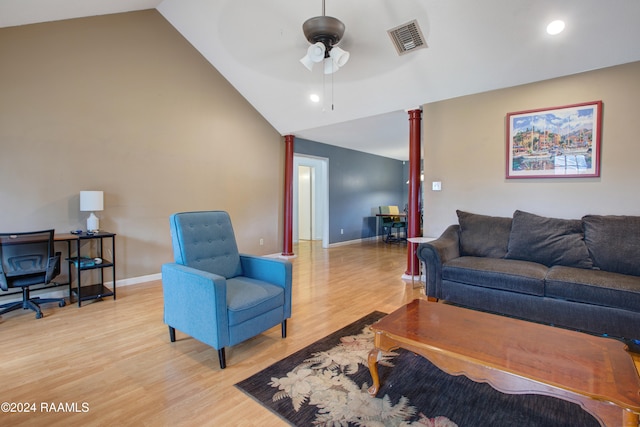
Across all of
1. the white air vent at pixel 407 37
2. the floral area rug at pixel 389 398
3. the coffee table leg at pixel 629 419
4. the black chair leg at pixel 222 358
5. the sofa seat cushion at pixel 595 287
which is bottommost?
the floral area rug at pixel 389 398

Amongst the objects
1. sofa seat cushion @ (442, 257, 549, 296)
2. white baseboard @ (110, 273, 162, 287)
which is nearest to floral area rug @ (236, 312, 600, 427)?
sofa seat cushion @ (442, 257, 549, 296)

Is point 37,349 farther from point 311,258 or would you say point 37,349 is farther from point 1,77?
point 311,258

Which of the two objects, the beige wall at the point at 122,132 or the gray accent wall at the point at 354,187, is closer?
the beige wall at the point at 122,132

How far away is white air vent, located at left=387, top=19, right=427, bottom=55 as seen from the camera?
9.39ft

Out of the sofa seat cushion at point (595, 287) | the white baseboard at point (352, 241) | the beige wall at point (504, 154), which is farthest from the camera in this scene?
the white baseboard at point (352, 241)

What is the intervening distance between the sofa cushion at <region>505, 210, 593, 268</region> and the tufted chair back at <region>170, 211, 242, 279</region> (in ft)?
8.89

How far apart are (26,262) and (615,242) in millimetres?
5161

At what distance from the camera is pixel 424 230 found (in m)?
4.02

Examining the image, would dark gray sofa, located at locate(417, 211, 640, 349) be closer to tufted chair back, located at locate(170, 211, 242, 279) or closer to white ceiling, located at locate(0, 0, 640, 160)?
white ceiling, located at locate(0, 0, 640, 160)

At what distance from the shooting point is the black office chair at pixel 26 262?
263 cm

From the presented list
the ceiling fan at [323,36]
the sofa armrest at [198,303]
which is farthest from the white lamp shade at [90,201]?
the ceiling fan at [323,36]

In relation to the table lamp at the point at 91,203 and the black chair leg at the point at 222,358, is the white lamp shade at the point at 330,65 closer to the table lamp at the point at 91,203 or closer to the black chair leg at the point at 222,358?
the black chair leg at the point at 222,358

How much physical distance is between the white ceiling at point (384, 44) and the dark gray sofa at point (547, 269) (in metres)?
1.41

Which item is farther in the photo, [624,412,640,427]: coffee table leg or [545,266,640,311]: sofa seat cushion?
[545,266,640,311]: sofa seat cushion
